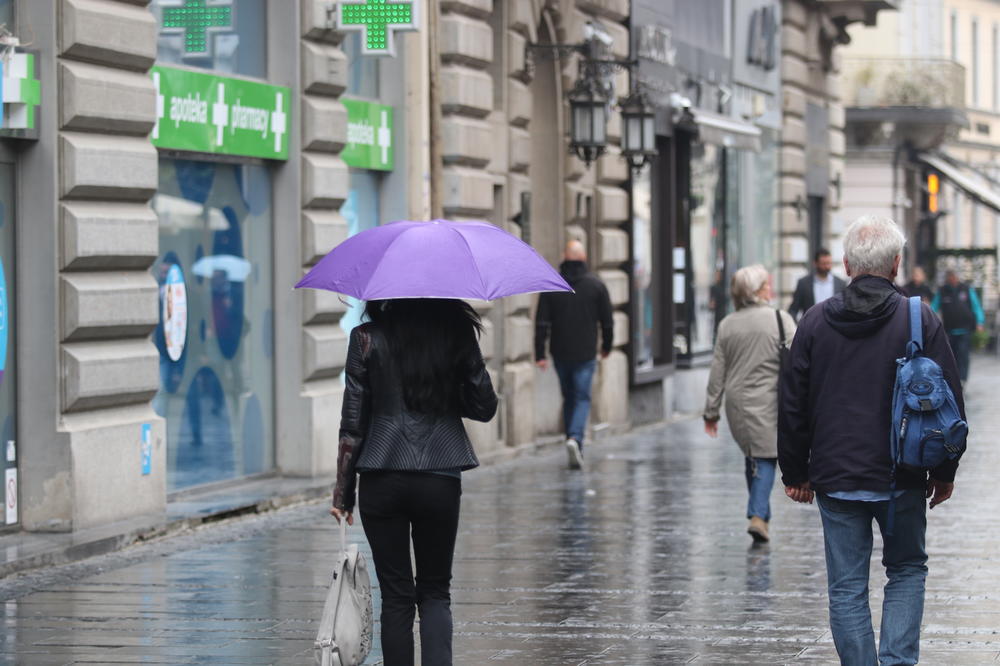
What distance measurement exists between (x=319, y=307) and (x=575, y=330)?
10.2ft

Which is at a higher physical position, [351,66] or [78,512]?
[351,66]

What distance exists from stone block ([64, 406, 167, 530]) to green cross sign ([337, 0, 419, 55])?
11.7 ft

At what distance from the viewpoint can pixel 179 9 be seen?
45.1 feet

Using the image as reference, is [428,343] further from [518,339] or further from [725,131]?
[725,131]

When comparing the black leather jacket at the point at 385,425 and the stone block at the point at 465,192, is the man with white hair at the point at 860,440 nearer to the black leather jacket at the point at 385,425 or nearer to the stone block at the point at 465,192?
the black leather jacket at the point at 385,425

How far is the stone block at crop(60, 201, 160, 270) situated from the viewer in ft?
38.5

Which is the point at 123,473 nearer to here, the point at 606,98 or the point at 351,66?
the point at 351,66

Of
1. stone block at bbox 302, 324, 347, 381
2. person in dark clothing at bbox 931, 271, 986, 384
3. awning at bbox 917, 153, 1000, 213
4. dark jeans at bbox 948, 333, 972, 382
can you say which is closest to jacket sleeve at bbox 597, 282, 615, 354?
stone block at bbox 302, 324, 347, 381

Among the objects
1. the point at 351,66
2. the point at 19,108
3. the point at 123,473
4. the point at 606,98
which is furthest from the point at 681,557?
the point at 606,98

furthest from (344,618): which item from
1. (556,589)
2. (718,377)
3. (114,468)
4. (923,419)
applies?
(718,377)

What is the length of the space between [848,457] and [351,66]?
9856mm

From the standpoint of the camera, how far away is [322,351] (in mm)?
15008

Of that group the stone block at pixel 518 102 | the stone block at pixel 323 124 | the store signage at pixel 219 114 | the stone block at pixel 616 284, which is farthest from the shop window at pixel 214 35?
the stone block at pixel 616 284

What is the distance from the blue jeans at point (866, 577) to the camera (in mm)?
7027
